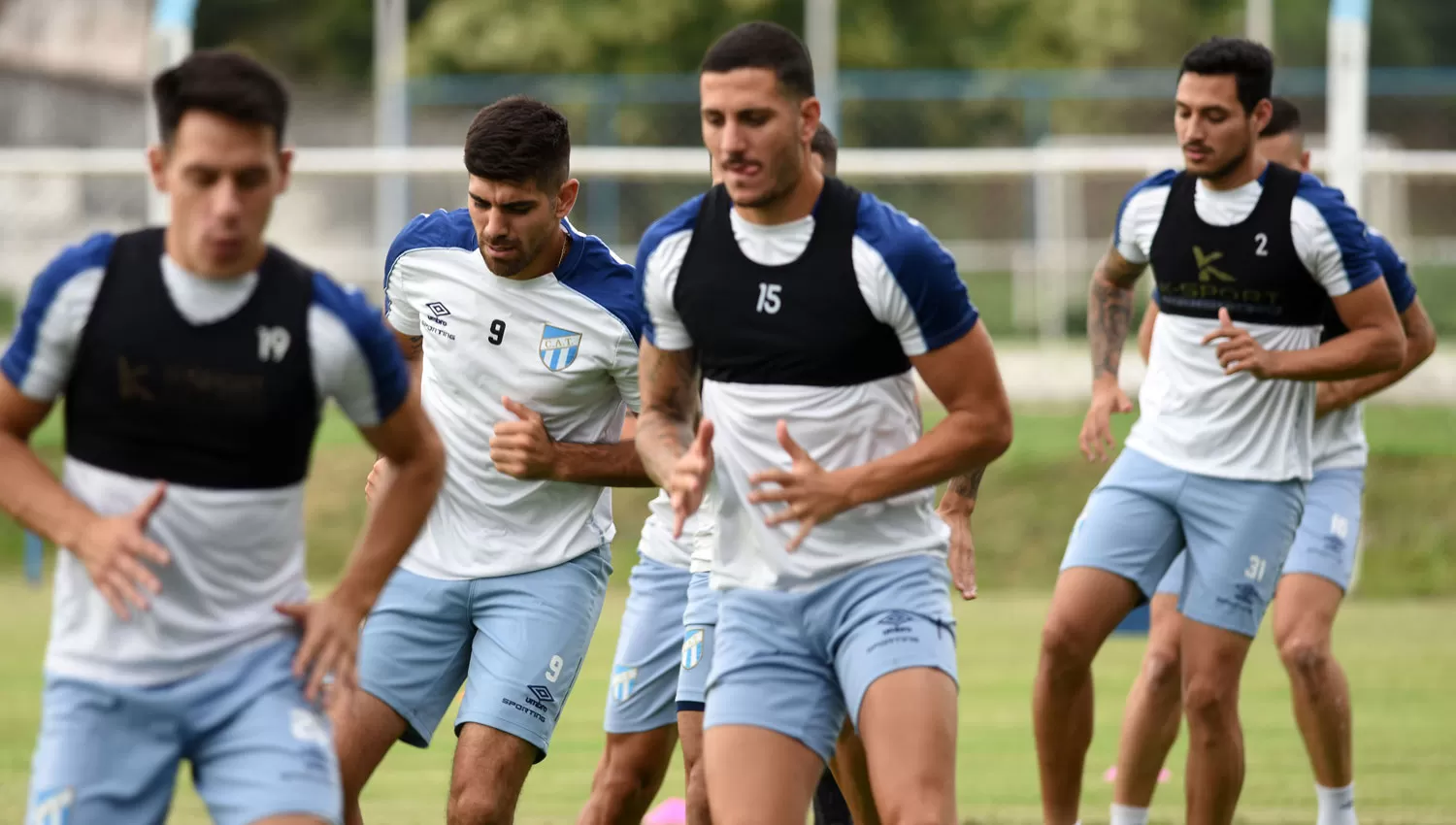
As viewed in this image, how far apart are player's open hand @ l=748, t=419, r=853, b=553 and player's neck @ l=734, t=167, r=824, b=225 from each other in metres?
0.54

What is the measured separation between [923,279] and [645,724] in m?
2.19

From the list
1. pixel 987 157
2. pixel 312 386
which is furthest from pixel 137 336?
pixel 987 157

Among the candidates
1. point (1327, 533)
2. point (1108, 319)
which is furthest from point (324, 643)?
point (1327, 533)

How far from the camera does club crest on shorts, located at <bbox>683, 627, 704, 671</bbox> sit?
6102 mm

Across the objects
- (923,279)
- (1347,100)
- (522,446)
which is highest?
(1347,100)

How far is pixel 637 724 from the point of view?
6645 mm

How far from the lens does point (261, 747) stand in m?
4.45

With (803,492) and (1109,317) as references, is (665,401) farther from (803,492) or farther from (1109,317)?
(1109,317)

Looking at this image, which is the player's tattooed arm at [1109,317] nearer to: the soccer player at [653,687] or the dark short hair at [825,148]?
the dark short hair at [825,148]

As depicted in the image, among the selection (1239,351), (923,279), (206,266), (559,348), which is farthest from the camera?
(1239,351)

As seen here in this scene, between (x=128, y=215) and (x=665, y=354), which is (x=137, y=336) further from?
(x=128, y=215)

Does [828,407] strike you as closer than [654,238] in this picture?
Yes

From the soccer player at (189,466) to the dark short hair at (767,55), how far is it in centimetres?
112

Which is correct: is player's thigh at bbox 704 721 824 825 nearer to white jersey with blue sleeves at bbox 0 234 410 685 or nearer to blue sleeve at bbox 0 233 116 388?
white jersey with blue sleeves at bbox 0 234 410 685
